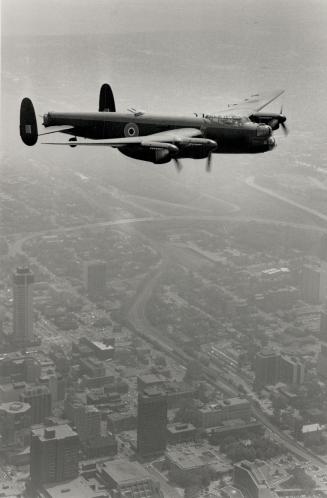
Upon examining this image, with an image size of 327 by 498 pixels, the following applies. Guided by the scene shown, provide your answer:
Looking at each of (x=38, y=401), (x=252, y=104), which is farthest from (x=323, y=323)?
(x=252, y=104)

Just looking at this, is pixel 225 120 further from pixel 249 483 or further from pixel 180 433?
pixel 180 433

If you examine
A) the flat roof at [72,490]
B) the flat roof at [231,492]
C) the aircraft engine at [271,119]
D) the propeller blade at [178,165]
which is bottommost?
the flat roof at [231,492]

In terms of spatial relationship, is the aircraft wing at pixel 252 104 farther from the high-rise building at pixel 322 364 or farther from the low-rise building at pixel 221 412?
the high-rise building at pixel 322 364

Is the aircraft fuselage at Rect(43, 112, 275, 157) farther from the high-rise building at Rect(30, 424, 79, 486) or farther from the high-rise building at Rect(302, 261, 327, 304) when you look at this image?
the high-rise building at Rect(302, 261, 327, 304)

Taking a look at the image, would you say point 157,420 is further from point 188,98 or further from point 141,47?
point 141,47

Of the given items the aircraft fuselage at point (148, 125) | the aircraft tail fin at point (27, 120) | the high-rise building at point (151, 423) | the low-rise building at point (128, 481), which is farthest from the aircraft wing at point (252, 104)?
the high-rise building at point (151, 423)

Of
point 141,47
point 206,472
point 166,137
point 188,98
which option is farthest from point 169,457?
point 166,137
